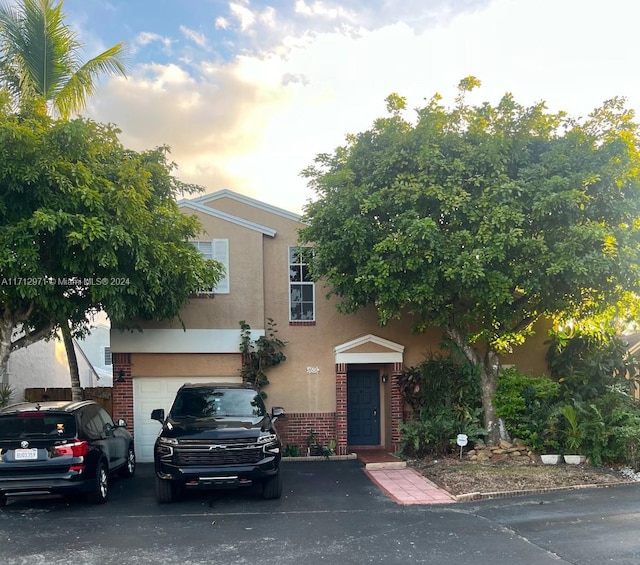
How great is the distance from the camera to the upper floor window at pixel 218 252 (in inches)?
507

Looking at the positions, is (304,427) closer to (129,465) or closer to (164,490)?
(129,465)

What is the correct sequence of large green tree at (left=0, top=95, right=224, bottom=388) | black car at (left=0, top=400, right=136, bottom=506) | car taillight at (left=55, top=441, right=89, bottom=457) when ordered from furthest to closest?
large green tree at (left=0, top=95, right=224, bottom=388) → car taillight at (left=55, top=441, right=89, bottom=457) → black car at (left=0, top=400, right=136, bottom=506)

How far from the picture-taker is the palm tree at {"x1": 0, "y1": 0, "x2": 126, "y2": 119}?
1060cm

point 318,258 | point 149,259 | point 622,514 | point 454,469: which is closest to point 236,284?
point 318,258

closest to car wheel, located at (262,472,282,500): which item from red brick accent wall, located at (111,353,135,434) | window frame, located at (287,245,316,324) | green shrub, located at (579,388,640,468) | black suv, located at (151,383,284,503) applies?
black suv, located at (151,383,284,503)

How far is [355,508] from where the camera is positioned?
8.11 m

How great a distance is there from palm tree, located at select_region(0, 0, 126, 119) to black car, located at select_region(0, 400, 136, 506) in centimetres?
613

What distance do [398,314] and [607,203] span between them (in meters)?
4.45

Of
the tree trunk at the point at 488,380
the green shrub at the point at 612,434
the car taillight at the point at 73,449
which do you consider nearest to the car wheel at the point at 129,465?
the car taillight at the point at 73,449

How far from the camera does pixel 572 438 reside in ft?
34.8

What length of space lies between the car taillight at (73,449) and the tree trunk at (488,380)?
24.7ft

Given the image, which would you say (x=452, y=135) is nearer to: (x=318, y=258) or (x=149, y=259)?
(x=318, y=258)

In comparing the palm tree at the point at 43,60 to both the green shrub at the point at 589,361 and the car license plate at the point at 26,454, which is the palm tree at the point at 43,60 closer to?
the car license plate at the point at 26,454

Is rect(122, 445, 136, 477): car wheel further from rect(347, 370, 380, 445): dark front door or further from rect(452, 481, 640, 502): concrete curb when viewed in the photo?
rect(452, 481, 640, 502): concrete curb
